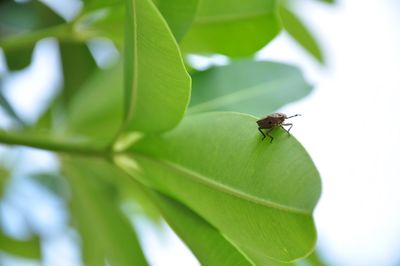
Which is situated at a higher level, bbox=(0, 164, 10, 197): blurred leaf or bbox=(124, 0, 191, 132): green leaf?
bbox=(124, 0, 191, 132): green leaf

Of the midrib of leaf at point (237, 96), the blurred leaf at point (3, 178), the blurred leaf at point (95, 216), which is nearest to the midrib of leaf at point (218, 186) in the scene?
the midrib of leaf at point (237, 96)

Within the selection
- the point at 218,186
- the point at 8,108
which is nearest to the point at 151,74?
the point at 218,186

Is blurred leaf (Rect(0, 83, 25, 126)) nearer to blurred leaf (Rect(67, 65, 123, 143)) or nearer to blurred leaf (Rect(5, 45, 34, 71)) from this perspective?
blurred leaf (Rect(5, 45, 34, 71))

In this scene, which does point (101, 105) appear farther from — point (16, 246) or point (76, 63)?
point (16, 246)

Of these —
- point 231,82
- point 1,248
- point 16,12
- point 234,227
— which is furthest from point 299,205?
point 1,248

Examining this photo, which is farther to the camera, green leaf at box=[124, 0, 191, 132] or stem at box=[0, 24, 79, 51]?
stem at box=[0, 24, 79, 51]

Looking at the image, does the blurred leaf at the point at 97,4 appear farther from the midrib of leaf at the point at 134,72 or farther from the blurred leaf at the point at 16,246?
the blurred leaf at the point at 16,246

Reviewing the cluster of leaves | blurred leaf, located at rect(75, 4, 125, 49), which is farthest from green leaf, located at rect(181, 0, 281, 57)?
blurred leaf, located at rect(75, 4, 125, 49)
